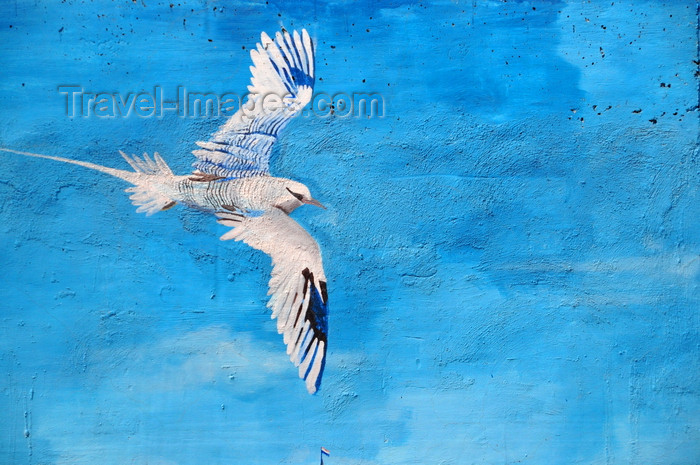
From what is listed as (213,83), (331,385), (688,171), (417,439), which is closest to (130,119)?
(213,83)

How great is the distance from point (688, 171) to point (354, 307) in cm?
217

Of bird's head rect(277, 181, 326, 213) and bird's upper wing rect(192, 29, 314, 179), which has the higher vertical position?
bird's upper wing rect(192, 29, 314, 179)

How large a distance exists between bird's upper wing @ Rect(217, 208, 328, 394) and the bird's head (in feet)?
0.18

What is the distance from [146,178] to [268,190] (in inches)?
28.6

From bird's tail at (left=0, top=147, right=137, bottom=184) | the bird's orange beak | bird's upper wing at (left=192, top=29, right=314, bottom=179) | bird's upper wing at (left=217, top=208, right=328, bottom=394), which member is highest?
bird's upper wing at (left=192, top=29, right=314, bottom=179)

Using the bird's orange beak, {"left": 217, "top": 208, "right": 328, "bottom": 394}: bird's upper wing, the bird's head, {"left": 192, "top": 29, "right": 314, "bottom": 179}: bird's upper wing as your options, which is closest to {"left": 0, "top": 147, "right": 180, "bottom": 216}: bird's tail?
{"left": 192, "top": 29, "right": 314, "bottom": 179}: bird's upper wing

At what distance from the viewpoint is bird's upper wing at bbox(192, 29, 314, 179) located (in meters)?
2.87

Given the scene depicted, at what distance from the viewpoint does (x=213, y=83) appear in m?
2.90

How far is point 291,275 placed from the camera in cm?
283

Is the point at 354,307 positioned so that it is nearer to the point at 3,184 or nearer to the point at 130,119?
the point at 130,119

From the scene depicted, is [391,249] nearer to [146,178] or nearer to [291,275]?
[291,275]

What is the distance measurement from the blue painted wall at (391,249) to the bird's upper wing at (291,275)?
0.29 feet

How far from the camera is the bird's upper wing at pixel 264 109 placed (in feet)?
9.40

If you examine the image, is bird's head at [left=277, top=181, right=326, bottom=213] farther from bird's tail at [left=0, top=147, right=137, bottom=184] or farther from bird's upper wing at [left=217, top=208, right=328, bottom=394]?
bird's tail at [left=0, top=147, right=137, bottom=184]
